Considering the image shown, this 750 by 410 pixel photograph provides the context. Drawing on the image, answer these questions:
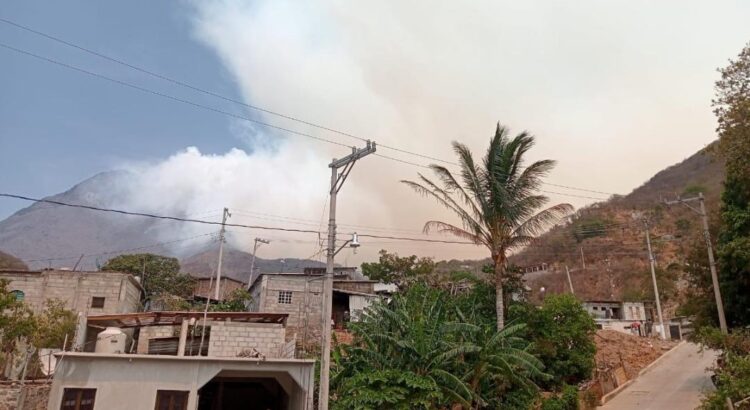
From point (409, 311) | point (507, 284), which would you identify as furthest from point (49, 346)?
point (507, 284)

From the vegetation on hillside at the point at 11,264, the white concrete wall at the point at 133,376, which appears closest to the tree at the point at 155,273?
the vegetation on hillside at the point at 11,264

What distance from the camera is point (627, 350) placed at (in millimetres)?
32938

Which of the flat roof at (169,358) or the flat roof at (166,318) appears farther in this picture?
the flat roof at (166,318)

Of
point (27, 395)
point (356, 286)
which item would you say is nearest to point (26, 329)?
point (27, 395)

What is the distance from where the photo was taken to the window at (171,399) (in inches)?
631

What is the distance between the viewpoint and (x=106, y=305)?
33.0 m

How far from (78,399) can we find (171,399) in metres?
2.71

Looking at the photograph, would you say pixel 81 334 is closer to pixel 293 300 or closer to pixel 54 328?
pixel 54 328

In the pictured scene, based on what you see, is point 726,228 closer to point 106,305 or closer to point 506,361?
point 506,361

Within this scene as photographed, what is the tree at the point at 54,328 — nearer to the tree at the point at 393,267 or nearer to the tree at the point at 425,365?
the tree at the point at 425,365

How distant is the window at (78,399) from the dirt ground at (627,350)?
22.7 m

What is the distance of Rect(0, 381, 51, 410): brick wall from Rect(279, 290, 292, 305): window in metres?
15.8

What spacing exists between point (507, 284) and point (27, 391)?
2205cm

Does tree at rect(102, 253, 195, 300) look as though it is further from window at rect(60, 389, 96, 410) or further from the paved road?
the paved road
